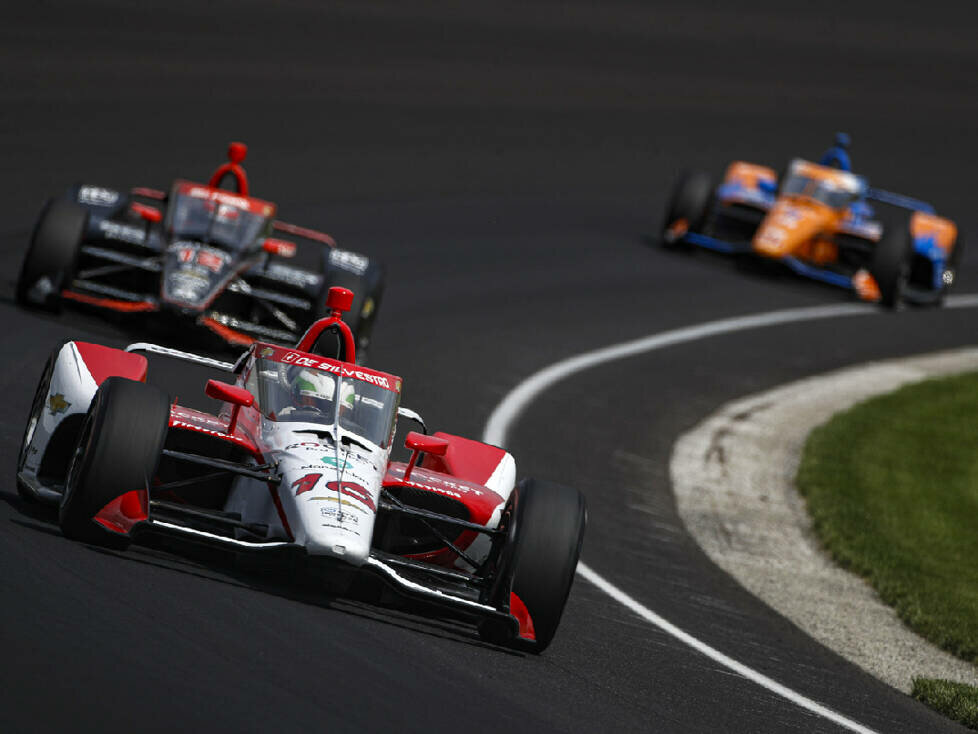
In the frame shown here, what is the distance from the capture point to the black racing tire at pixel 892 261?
2502cm

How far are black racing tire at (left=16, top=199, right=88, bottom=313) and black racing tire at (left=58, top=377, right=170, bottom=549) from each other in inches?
283

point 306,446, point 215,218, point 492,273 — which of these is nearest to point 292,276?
point 215,218

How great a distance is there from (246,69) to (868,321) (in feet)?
40.1

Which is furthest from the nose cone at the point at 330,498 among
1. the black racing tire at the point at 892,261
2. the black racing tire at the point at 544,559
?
the black racing tire at the point at 892,261

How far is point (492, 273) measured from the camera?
22953mm

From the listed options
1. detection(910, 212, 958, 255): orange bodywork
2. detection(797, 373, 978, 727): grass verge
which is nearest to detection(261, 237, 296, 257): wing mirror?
detection(797, 373, 978, 727): grass verge

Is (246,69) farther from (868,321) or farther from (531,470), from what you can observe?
(531,470)

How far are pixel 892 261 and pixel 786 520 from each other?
35.1 ft

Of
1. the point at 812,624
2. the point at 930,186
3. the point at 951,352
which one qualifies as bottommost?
the point at 812,624

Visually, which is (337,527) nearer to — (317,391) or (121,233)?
(317,391)

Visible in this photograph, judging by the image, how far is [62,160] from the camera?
23.0m

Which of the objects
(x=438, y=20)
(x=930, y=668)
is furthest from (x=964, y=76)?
(x=930, y=668)

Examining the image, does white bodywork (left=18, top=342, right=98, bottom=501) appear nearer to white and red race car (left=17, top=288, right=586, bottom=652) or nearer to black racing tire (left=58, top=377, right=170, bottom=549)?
white and red race car (left=17, top=288, right=586, bottom=652)

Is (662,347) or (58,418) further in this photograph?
(662,347)
